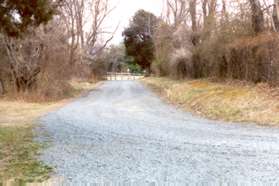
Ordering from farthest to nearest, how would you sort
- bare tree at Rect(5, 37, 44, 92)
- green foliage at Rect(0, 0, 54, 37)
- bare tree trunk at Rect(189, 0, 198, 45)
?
bare tree trunk at Rect(189, 0, 198, 45)
bare tree at Rect(5, 37, 44, 92)
green foliage at Rect(0, 0, 54, 37)

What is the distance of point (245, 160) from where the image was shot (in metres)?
5.70

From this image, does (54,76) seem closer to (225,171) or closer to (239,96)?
(239,96)

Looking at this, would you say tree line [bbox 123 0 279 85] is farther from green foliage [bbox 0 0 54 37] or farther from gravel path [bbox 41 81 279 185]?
green foliage [bbox 0 0 54 37]

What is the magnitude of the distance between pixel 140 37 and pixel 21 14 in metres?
46.5

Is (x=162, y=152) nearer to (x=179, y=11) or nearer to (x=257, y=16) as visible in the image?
(x=257, y=16)

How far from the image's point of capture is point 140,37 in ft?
180

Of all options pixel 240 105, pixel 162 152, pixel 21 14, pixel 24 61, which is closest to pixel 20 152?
pixel 162 152

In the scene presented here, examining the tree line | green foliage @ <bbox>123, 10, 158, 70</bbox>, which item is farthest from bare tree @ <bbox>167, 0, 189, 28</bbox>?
green foliage @ <bbox>123, 10, 158, 70</bbox>

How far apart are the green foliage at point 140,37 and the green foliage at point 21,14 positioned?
44.0 meters

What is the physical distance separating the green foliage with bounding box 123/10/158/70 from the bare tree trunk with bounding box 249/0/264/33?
36.6m

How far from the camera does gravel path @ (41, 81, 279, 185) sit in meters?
4.86

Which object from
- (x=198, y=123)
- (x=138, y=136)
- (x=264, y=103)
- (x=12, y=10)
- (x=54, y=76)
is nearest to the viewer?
(x=138, y=136)

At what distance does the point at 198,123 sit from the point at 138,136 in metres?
2.66

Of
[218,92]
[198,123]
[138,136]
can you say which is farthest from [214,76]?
[138,136]
